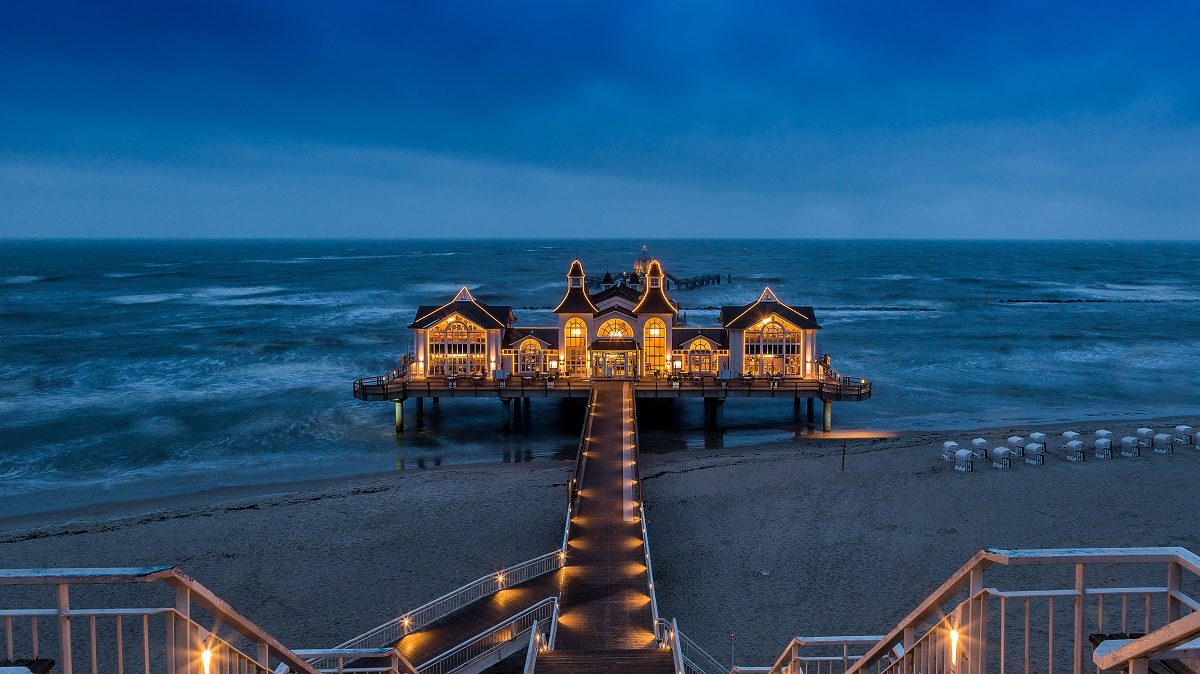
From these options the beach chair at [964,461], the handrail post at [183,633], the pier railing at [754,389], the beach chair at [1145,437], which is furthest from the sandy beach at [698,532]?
the handrail post at [183,633]

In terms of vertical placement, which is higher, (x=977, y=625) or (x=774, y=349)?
(x=977, y=625)

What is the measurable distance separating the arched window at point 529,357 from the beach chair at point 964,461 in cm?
1936

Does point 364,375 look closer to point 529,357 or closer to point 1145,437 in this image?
point 529,357

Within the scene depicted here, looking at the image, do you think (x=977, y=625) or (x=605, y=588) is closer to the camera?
(x=977, y=625)

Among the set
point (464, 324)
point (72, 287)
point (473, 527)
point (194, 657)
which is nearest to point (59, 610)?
point (194, 657)

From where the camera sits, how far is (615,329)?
39812mm

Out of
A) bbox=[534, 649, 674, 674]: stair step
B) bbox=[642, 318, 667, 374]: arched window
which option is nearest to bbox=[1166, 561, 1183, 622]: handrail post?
bbox=[534, 649, 674, 674]: stair step

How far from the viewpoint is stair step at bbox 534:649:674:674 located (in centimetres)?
1315

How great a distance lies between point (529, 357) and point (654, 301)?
6.74 metres

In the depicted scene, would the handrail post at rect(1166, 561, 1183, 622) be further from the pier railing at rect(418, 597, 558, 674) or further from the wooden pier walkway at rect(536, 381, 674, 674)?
the pier railing at rect(418, 597, 558, 674)

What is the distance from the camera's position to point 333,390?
45844 millimetres

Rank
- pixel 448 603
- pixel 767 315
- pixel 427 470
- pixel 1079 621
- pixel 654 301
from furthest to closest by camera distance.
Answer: pixel 654 301 → pixel 767 315 → pixel 427 470 → pixel 448 603 → pixel 1079 621

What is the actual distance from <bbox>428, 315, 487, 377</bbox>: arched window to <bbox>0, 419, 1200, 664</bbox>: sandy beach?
901cm

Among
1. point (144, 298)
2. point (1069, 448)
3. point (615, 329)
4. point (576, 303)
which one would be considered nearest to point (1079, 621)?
point (1069, 448)
